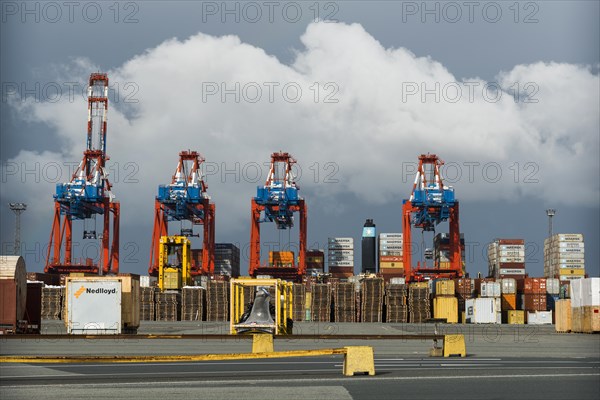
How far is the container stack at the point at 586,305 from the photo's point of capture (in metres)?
41.9

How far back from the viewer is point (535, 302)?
7162 centimetres

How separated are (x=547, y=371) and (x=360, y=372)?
Answer: 11.7 ft

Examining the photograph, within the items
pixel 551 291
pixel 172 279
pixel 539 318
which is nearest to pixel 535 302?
pixel 539 318

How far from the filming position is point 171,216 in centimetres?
9731

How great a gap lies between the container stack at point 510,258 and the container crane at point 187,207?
40.3 metres

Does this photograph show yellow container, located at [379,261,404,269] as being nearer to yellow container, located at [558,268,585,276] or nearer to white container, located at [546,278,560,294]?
yellow container, located at [558,268,585,276]

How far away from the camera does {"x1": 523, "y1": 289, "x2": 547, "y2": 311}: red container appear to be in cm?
7150

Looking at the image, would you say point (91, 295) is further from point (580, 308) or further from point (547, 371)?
point (580, 308)

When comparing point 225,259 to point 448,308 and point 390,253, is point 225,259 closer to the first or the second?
point 390,253

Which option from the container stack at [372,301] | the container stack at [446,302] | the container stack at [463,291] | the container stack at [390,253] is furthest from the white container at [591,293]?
the container stack at [390,253]

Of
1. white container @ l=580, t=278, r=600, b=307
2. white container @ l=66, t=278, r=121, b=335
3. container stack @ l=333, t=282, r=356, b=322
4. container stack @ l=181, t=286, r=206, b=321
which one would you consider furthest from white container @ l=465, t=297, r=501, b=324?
white container @ l=66, t=278, r=121, b=335

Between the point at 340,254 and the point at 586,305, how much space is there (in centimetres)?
8138

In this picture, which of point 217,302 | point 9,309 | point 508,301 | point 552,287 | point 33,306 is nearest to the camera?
point 9,309

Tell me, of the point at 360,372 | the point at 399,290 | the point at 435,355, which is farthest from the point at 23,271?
the point at 399,290
